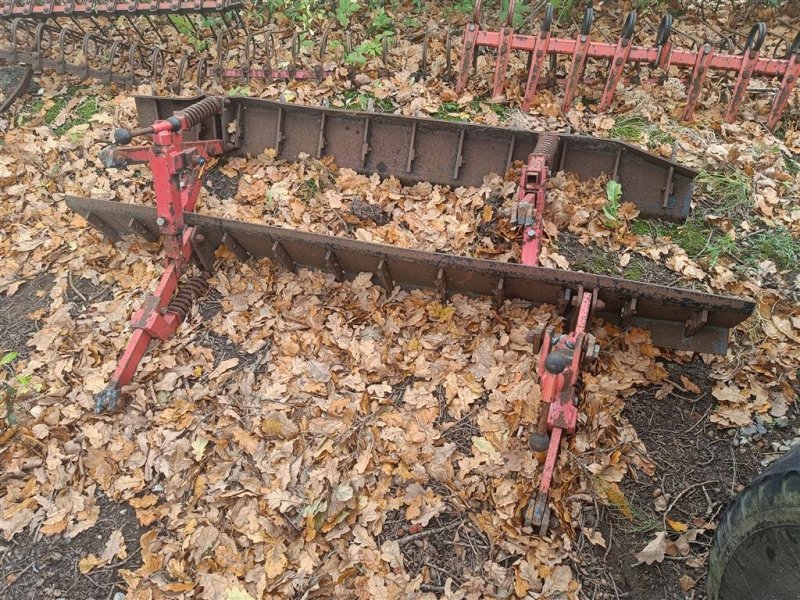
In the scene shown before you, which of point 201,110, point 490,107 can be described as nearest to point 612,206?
point 490,107

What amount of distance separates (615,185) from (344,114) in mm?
2946

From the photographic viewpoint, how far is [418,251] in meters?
4.64

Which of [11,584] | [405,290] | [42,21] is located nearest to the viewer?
[11,584]

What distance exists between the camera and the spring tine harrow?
20.2 ft

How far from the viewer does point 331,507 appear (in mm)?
4020

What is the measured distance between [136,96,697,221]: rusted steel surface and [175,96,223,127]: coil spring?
386 millimetres

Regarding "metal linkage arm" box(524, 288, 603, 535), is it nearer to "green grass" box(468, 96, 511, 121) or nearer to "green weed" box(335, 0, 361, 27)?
"green grass" box(468, 96, 511, 121)

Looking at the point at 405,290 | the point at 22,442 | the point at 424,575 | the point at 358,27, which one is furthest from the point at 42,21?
the point at 424,575

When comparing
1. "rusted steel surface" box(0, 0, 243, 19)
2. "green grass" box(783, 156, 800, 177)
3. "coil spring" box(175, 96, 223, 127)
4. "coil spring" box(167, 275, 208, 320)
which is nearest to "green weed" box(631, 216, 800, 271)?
"green grass" box(783, 156, 800, 177)

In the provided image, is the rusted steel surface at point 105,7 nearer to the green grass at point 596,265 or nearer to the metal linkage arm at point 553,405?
the green grass at point 596,265

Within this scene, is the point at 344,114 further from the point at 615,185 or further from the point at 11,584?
the point at 11,584

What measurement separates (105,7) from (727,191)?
7.91m

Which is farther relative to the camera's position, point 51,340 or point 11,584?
point 51,340

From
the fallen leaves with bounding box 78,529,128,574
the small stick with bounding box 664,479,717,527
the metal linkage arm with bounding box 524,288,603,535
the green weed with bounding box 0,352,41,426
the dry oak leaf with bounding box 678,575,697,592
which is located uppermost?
the metal linkage arm with bounding box 524,288,603,535
